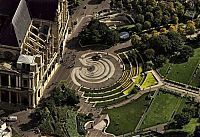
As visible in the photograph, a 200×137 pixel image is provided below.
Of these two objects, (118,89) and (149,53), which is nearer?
(118,89)

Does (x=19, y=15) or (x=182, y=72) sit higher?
(x=19, y=15)

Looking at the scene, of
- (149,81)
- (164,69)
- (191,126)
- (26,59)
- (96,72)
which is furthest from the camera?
(164,69)

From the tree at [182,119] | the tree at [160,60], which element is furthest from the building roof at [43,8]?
the tree at [182,119]

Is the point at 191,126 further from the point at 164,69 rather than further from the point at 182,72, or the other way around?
the point at 164,69

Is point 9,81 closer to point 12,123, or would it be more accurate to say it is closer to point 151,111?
point 12,123

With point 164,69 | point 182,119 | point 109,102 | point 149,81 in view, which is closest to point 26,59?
point 109,102

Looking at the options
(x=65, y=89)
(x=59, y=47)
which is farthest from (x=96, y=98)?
(x=59, y=47)

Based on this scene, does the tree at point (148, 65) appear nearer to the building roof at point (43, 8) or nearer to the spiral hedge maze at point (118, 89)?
the spiral hedge maze at point (118, 89)
